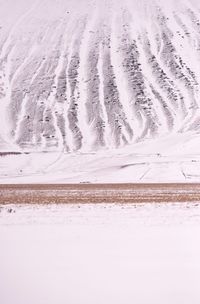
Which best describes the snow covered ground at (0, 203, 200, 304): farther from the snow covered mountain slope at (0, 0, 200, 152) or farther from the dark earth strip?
the snow covered mountain slope at (0, 0, 200, 152)

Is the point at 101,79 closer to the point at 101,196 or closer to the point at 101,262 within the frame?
the point at 101,196

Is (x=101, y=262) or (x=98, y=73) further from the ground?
(x=101, y=262)

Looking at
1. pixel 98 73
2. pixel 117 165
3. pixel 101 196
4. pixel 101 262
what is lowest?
pixel 98 73

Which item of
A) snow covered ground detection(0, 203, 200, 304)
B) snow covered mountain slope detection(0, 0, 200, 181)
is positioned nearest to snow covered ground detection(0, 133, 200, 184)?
snow covered mountain slope detection(0, 0, 200, 181)

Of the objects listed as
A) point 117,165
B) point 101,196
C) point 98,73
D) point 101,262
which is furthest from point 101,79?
point 101,262

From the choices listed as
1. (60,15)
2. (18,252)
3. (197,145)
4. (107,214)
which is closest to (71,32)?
(60,15)

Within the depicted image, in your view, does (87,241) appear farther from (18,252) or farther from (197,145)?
(197,145)
